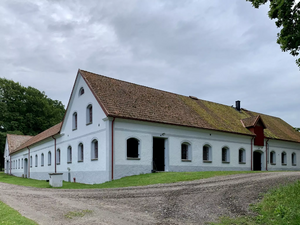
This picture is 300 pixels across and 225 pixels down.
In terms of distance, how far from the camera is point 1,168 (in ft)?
218

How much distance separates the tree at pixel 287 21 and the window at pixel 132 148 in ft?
39.8

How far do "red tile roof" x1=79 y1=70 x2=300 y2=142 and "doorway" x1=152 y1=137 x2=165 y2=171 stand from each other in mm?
1708

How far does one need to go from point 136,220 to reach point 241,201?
3565 millimetres

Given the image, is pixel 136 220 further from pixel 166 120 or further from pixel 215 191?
pixel 166 120

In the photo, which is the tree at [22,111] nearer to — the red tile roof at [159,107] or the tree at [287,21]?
the red tile roof at [159,107]

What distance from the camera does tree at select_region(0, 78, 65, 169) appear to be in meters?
52.9

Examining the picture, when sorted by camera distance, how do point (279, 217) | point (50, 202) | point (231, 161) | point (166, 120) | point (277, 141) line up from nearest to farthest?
1. point (279, 217)
2. point (50, 202)
3. point (166, 120)
4. point (231, 161)
5. point (277, 141)

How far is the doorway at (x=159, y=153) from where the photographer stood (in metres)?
21.2

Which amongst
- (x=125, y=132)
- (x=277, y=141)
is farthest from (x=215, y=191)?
(x=277, y=141)

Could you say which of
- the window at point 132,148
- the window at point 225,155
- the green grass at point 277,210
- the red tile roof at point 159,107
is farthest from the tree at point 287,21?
the window at point 225,155

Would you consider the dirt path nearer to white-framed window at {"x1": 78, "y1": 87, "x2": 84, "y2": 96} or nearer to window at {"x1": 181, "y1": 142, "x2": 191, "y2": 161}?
window at {"x1": 181, "y1": 142, "x2": 191, "y2": 161}

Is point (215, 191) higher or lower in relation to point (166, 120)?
lower

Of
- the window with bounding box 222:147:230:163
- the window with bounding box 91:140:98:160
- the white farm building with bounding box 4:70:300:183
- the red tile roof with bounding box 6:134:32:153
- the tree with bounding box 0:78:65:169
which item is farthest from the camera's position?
the tree with bounding box 0:78:65:169

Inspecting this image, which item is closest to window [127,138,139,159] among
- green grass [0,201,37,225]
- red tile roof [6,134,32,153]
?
green grass [0,201,37,225]
